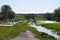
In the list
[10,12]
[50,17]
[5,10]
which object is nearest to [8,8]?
[5,10]

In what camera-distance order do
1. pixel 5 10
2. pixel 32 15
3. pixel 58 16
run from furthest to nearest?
pixel 32 15
pixel 5 10
pixel 58 16

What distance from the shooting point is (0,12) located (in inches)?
3777

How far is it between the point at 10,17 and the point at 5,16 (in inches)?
168

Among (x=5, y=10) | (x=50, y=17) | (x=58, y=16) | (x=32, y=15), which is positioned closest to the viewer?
(x=58, y=16)

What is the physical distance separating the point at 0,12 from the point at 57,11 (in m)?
30.5

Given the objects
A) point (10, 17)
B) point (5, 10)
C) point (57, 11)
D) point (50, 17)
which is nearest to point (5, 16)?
point (10, 17)

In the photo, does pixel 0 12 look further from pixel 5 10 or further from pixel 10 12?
pixel 10 12

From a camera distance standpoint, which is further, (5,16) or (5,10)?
(5,10)

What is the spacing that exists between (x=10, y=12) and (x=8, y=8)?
1005cm

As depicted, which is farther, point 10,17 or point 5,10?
point 5,10

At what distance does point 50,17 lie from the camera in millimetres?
105688

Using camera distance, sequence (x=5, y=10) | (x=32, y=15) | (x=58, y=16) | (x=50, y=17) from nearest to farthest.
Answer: (x=58, y=16) < (x=5, y=10) < (x=50, y=17) < (x=32, y=15)

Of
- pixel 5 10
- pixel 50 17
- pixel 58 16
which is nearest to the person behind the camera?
pixel 58 16

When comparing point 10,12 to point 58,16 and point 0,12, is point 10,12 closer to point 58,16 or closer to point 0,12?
point 0,12
